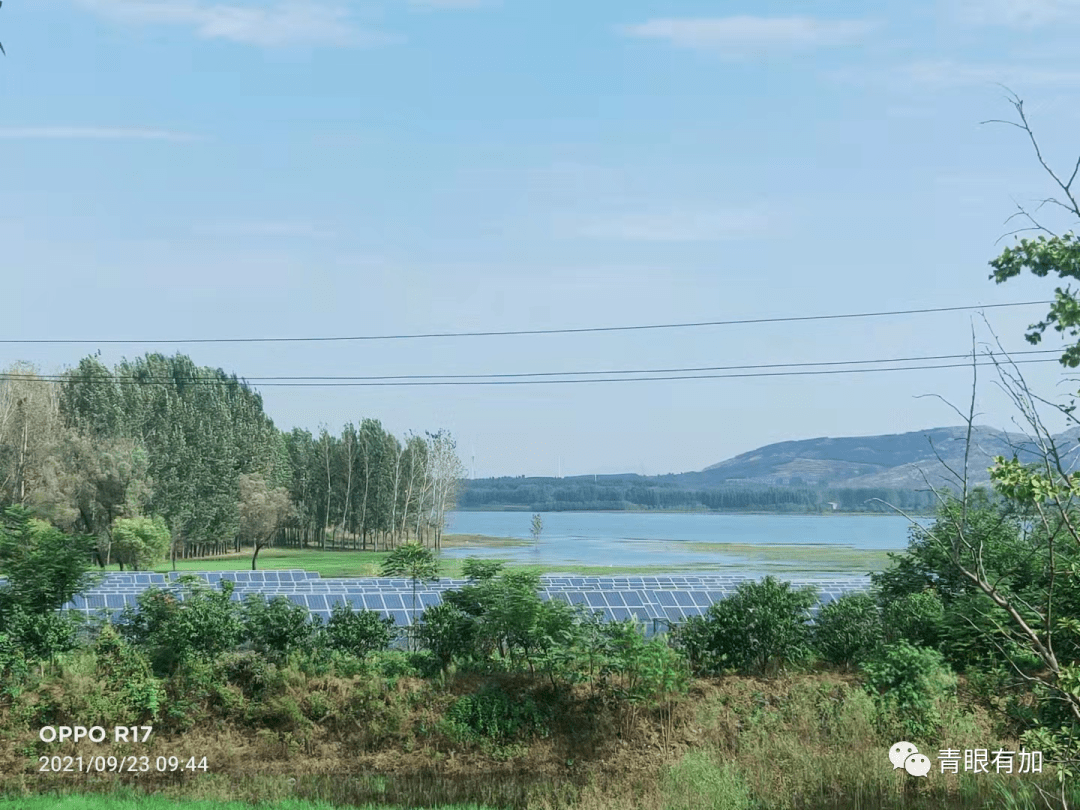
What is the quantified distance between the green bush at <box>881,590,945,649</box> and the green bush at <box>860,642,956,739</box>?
70 centimetres

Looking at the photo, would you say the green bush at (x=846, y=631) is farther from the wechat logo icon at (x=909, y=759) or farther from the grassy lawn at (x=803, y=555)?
the grassy lawn at (x=803, y=555)

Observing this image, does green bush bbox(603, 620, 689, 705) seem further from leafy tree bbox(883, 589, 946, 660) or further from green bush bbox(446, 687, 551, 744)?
leafy tree bbox(883, 589, 946, 660)

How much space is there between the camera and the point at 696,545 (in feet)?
253

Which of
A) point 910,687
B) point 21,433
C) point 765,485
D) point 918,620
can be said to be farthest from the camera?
point 765,485

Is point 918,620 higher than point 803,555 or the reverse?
higher

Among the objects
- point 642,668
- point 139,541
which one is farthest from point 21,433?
point 642,668

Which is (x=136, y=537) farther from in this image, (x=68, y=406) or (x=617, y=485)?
(x=617, y=485)

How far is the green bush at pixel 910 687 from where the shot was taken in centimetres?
1120

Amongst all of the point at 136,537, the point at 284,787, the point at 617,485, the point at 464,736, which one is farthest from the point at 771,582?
the point at 617,485

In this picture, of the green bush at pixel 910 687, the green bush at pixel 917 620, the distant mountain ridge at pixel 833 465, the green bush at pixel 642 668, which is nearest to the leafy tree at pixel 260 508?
the green bush at pixel 642 668

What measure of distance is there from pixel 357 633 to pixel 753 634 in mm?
5279

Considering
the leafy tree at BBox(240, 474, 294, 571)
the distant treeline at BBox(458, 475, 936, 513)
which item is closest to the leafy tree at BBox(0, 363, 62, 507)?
the leafy tree at BBox(240, 474, 294, 571)

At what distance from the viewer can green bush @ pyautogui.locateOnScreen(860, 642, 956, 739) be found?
36.7 feet

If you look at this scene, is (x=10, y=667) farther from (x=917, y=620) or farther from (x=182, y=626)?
(x=917, y=620)
